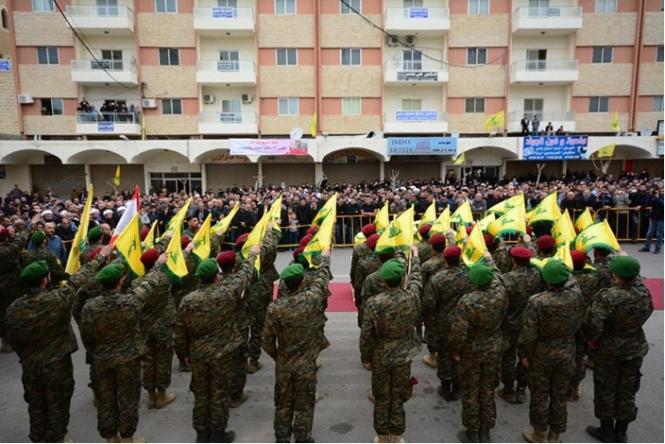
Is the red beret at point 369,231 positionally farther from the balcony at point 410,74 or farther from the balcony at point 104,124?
the balcony at point 104,124

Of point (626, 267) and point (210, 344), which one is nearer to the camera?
point (626, 267)

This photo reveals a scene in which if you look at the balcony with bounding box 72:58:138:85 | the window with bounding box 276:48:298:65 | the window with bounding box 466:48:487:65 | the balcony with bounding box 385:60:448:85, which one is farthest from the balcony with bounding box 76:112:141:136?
the window with bounding box 466:48:487:65

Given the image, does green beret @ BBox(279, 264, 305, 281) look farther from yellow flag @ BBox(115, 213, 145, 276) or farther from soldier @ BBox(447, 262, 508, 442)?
yellow flag @ BBox(115, 213, 145, 276)

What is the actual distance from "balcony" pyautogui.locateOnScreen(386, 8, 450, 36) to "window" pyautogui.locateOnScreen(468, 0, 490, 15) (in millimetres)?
1637

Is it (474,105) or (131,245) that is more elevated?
(474,105)

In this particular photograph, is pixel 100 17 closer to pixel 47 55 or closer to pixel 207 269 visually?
pixel 47 55

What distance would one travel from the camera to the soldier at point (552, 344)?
4027mm

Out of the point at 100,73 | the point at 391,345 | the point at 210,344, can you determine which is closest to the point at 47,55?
the point at 100,73

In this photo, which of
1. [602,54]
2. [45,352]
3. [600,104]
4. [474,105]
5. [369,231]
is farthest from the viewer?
[474,105]

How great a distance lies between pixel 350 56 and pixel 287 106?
→ 4937 millimetres

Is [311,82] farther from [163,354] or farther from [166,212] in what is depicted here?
[163,354]

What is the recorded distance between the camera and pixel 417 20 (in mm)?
25359

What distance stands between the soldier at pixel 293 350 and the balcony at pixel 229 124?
23.2m

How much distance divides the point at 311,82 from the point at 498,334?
24.4 meters
